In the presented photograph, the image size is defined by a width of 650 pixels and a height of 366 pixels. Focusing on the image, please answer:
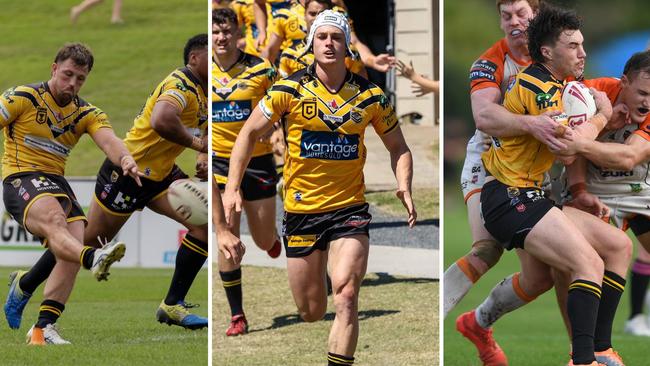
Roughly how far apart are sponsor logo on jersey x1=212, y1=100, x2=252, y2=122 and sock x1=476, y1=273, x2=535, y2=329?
2115 mm

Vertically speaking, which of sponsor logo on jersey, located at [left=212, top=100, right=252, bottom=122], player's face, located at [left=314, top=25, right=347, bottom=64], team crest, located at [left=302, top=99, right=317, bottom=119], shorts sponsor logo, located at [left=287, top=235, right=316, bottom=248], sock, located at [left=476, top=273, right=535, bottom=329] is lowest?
sock, located at [left=476, top=273, right=535, bottom=329]

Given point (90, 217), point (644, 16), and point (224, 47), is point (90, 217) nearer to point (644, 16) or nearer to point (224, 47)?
point (224, 47)

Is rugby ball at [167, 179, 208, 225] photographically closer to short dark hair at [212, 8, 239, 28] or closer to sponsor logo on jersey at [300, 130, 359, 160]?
short dark hair at [212, 8, 239, 28]

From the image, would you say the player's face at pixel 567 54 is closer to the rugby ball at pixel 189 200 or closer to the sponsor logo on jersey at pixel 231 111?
the rugby ball at pixel 189 200

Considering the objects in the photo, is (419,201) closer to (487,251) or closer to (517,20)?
(487,251)

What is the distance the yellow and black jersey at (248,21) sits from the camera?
10695 millimetres

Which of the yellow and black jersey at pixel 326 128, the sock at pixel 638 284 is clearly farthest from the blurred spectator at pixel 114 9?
the sock at pixel 638 284

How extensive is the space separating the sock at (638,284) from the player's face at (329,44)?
171 inches

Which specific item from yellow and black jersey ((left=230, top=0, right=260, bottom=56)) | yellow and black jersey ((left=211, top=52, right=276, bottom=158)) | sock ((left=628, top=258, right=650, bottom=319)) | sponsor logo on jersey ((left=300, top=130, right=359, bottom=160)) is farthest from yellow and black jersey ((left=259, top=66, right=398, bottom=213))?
yellow and black jersey ((left=230, top=0, right=260, bottom=56))

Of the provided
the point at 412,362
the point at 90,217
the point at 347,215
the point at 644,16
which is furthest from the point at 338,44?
the point at 644,16

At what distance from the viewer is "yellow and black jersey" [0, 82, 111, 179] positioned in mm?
7258

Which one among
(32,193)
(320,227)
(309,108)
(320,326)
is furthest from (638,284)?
(32,193)

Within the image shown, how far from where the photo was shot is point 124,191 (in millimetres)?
7789

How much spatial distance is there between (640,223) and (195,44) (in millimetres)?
2763
